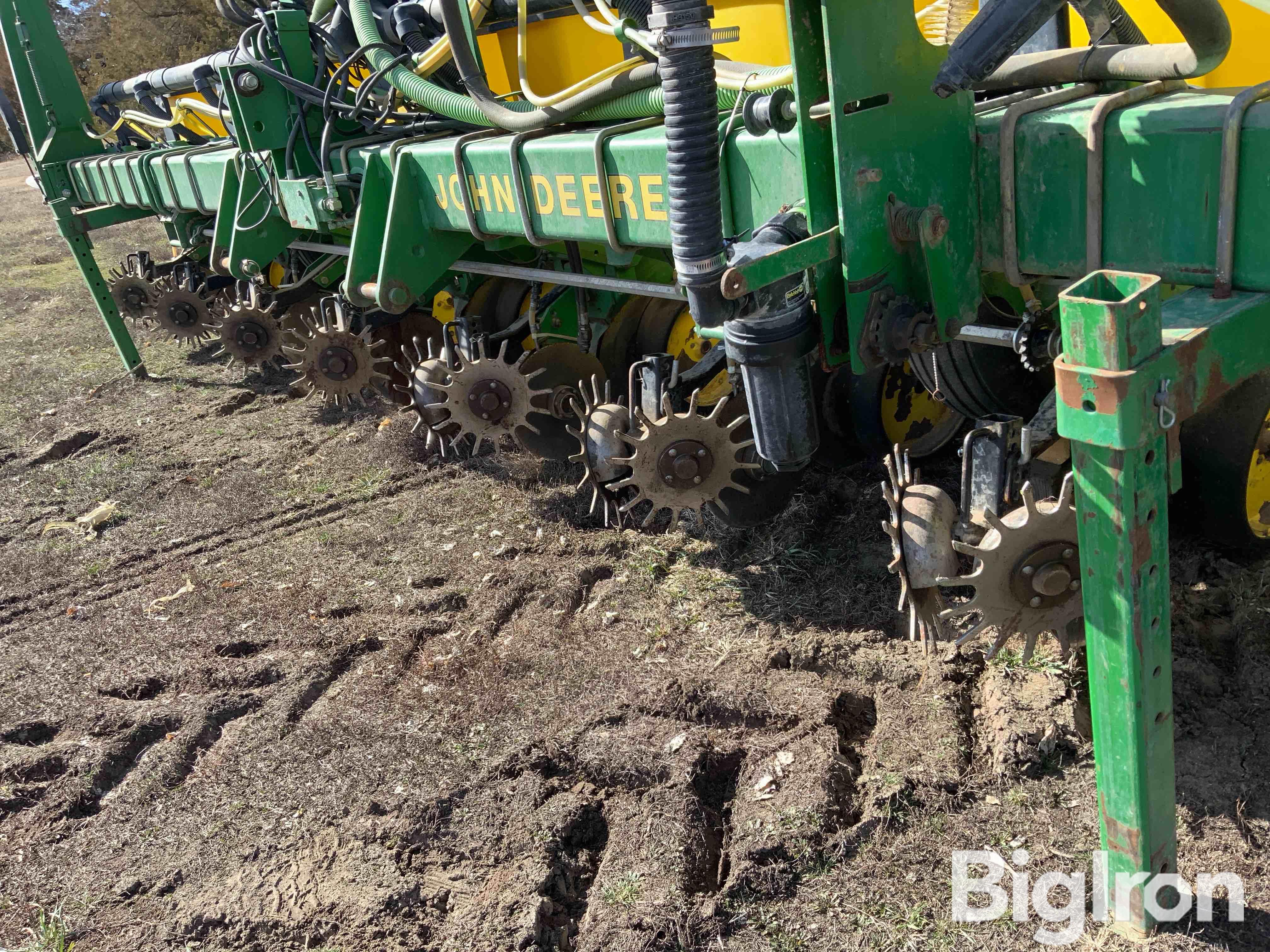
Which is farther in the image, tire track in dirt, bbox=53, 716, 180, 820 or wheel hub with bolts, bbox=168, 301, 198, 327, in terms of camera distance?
wheel hub with bolts, bbox=168, 301, 198, 327

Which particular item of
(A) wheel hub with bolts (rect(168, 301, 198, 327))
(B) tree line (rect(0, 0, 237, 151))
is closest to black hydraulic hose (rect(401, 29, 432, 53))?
(A) wheel hub with bolts (rect(168, 301, 198, 327))

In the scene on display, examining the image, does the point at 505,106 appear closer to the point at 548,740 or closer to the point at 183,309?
the point at 548,740

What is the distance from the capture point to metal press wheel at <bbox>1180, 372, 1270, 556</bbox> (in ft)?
8.00

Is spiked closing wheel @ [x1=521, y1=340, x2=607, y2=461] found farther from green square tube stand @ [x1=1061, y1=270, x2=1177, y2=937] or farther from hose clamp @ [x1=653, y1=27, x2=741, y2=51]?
green square tube stand @ [x1=1061, y1=270, x2=1177, y2=937]

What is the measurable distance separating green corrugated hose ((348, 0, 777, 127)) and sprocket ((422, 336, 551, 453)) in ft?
2.69

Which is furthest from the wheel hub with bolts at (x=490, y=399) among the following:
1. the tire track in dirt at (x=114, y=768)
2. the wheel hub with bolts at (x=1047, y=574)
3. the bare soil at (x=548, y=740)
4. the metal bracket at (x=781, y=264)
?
the wheel hub with bolts at (x=1047, y=574)

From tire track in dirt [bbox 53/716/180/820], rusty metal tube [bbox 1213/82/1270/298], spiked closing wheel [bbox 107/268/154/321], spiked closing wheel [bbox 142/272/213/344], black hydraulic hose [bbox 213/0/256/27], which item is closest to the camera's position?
rusty metal tube [bbox 1213/82/1270/298]

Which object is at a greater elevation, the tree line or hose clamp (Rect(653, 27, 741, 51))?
the tree line

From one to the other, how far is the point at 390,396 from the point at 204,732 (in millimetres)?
2513

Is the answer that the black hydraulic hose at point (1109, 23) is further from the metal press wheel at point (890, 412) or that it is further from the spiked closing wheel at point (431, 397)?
the spiked closing wheel at point (431, 397)

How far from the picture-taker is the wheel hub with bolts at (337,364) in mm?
4801

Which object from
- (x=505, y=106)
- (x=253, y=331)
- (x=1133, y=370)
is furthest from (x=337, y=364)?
(x=1133, y=370)

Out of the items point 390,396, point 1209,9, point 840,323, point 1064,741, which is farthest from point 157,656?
point 1209,9

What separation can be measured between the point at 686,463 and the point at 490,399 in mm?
1063
